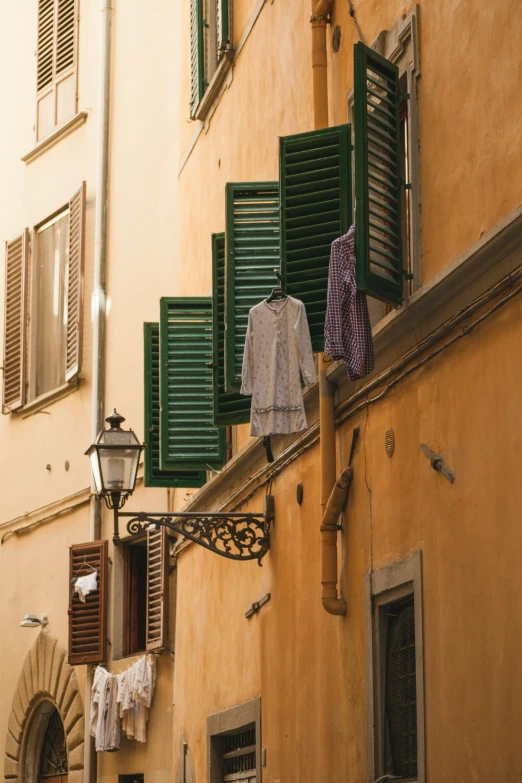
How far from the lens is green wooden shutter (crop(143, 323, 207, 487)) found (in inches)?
540

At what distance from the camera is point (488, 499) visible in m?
7.53

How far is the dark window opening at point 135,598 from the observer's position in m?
17.6

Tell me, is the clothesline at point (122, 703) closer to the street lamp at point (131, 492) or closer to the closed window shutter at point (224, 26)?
the street lamp at point (131, 492)

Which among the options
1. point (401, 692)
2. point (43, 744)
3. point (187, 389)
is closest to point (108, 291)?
point (43, 744)

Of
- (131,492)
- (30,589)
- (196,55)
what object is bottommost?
(131,492)

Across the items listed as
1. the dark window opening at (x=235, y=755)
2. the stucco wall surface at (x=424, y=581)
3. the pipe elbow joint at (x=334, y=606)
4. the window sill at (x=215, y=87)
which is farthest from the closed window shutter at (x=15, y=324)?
the pipe elbow joint at (x=334, y=606)

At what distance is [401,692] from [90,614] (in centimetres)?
939

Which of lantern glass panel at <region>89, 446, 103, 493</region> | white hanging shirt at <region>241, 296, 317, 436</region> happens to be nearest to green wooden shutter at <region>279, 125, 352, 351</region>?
white hanging shirt at <region>241, 296, 317, 436</region>

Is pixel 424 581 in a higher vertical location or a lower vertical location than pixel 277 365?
lower

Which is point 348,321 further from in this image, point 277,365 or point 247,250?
point 247,250

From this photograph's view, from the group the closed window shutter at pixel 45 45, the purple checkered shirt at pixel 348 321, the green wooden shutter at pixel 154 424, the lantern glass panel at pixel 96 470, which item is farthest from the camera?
the closed window shutter at pixel 45 45

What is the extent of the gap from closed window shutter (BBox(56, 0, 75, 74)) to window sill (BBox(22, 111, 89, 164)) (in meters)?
0.90

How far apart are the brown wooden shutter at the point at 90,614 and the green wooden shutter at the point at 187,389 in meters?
4.98

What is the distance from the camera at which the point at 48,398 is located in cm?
1983
